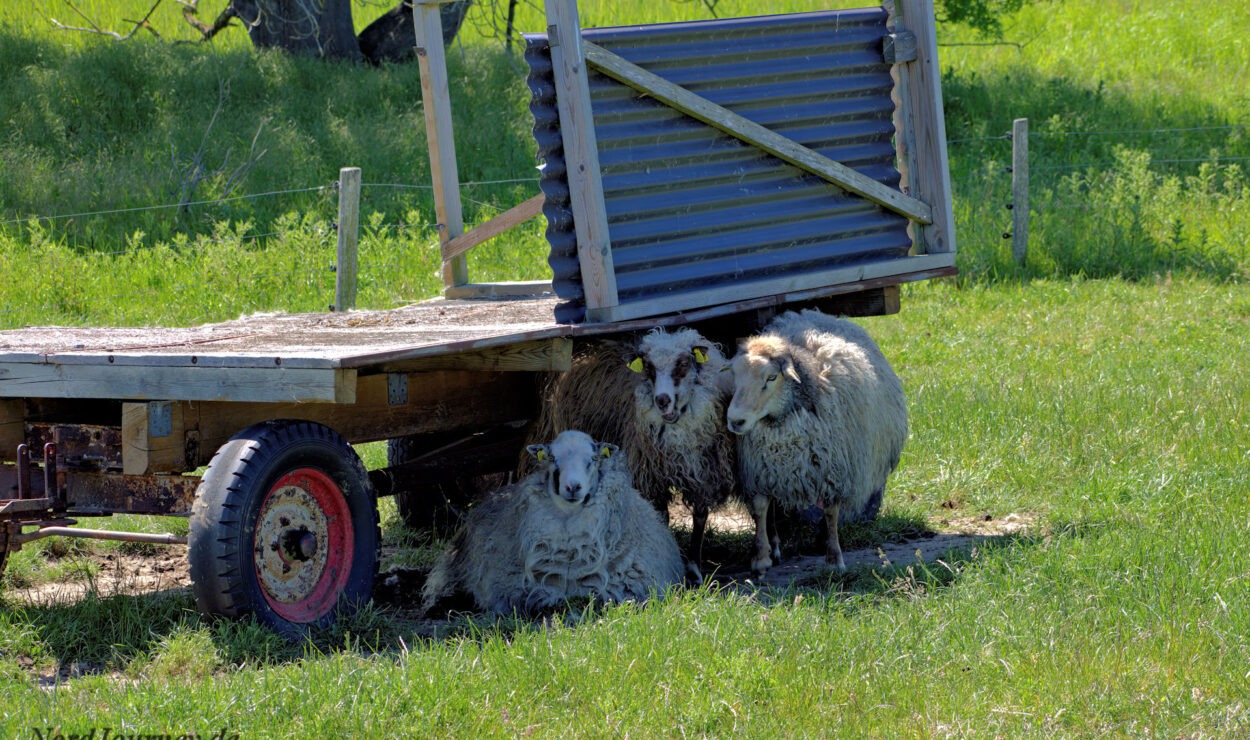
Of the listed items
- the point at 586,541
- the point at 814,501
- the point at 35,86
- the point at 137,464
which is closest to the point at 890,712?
the point at 586,541

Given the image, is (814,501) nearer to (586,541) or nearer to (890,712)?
(586,541)

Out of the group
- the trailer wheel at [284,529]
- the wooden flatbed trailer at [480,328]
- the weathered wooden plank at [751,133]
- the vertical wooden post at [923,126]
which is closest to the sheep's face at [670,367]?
the wooden flatbed trailer at [480,328]

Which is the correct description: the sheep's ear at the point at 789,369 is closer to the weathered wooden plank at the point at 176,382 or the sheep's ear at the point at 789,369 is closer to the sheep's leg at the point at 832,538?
the sheep's leg at the point at 832,538

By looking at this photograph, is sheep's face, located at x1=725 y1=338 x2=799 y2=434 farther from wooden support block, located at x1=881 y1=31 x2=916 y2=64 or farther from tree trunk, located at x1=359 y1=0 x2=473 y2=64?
tree trunk, located at x1=359 y1=0 x2=473 y2=64

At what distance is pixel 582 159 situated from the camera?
5.68 meters

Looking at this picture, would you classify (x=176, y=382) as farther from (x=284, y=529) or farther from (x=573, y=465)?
(x=573, y=465)

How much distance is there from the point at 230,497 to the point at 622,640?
60.9 inches

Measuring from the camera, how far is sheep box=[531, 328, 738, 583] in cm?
605

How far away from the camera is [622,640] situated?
15.3ft

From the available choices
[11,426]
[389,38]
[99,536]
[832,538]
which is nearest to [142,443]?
[99,536]

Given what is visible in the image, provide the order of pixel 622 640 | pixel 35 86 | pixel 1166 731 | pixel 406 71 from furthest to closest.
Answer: pixel 406 71
pixel 35 86
pixel 622 640
pixel 1166 731

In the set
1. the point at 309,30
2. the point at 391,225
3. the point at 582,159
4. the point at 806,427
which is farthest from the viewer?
the point at 309,30

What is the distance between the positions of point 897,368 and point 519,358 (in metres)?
5.49

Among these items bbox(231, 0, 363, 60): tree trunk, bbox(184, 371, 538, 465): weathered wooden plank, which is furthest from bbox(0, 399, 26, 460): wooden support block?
bbox(231, 0, 363, 60): tree trunk
